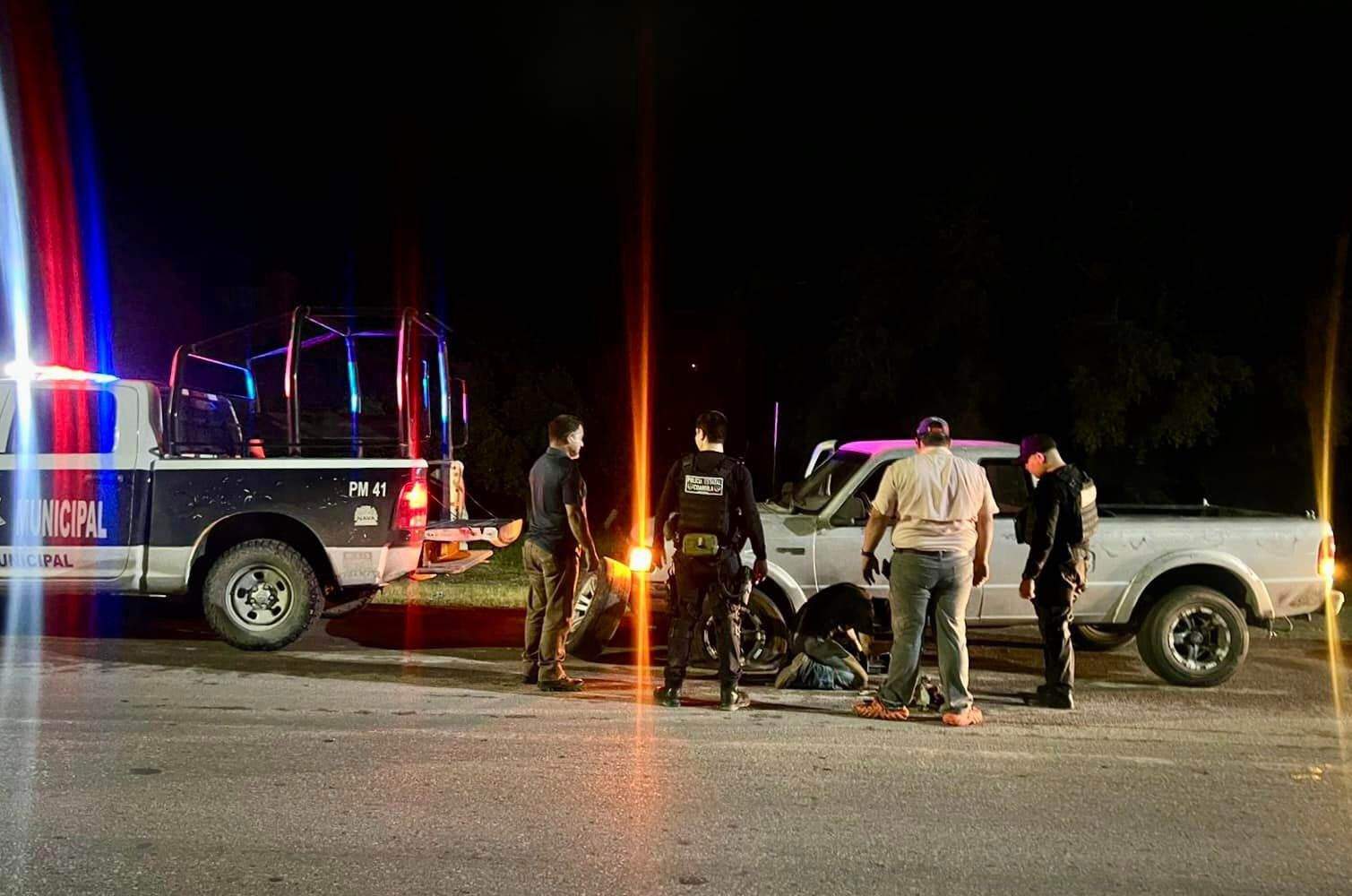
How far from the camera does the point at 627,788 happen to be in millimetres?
5352

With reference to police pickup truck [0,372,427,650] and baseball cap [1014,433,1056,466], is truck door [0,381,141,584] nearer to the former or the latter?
police pickup truck [0,372,427,650]

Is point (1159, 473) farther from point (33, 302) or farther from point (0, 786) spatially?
point (33, 302)

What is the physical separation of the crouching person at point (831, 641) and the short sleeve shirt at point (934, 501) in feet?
3.90

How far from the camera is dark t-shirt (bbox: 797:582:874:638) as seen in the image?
783 centimetres

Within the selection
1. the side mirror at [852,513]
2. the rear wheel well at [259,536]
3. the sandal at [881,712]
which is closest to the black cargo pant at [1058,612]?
the sandal at [881,712]

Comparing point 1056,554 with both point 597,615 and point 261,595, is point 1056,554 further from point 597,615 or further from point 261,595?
point 261,595

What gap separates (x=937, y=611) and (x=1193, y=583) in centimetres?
262

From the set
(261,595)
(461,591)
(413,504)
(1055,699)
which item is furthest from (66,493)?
(1055,699)

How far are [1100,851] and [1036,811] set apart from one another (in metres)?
0.51

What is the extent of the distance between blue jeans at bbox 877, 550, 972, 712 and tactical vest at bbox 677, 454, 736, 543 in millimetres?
1053

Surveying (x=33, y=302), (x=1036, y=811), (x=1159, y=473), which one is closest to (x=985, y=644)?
(x=1036, y=811)

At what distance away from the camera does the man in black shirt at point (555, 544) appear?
7.46 m

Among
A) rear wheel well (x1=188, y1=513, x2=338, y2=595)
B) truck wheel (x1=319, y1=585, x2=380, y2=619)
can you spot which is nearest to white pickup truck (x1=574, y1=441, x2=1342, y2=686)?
truck wheel (x1=319, y1=585, x2=380, y2=619)

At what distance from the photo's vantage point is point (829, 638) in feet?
25.4
